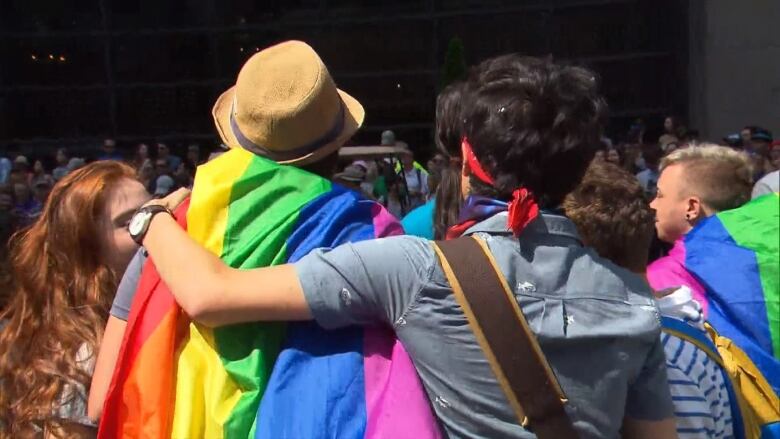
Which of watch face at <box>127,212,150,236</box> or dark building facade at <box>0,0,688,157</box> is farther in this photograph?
dark building facade at <box>0,0,688,157</box>

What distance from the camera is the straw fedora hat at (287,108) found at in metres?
1.67

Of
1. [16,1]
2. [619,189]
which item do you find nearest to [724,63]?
[16,1]

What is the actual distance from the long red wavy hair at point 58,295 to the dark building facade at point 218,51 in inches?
526

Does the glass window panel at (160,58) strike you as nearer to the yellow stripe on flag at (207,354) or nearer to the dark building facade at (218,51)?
the dark building facade at (218,51)

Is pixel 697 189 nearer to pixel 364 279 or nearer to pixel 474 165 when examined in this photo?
pixel 474 165

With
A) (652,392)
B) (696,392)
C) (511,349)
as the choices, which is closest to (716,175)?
(696,392)

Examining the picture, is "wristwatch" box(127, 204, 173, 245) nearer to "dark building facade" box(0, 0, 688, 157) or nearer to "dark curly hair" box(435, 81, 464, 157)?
"dark curly hair" box(435, 81, 464, 157)

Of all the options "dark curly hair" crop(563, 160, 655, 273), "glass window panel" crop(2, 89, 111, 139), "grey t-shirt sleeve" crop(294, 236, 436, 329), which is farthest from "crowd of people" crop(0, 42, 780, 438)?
"glass window panel" crop(2, 89, 111, 139)

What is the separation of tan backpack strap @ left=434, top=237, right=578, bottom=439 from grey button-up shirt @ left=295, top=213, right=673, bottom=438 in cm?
2

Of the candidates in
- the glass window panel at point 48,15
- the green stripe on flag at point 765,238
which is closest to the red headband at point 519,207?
the green stripe on flag at point 765,238

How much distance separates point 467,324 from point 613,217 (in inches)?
30.1

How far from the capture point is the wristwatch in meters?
1.67

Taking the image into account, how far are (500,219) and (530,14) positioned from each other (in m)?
14.2

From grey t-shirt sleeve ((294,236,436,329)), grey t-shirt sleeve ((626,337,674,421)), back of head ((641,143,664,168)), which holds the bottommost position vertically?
back of head ((641,143,664,168))
